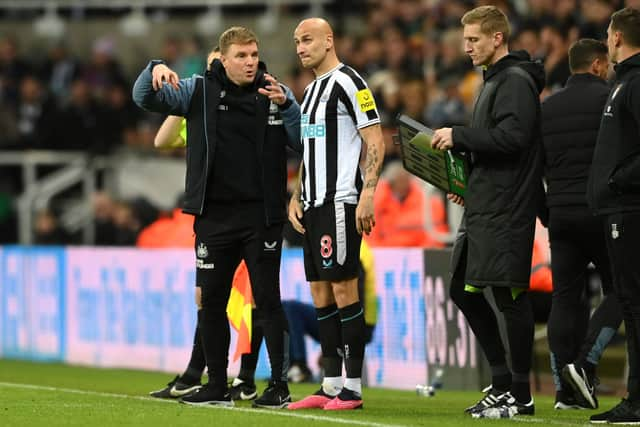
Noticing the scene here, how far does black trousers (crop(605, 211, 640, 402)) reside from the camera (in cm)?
773

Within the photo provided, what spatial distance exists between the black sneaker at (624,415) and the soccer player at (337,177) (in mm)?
1398

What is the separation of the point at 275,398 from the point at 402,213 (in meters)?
6.15

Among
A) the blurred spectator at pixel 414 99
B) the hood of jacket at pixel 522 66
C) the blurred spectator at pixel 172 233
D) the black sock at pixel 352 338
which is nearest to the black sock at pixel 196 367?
the black sock at pixel 352 338

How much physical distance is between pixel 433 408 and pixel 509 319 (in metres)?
1.12

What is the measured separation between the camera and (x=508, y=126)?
789cm

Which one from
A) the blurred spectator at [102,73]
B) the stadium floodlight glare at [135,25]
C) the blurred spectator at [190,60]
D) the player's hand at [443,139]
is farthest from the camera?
the stadium floodlight glare at [135,25]

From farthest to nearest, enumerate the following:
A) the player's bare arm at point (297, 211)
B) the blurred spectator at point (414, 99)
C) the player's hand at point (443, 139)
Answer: the blurred spectator at point (414, 99) → the player's bare arm at point (297, 211) → the player's hand at point (443, 139)

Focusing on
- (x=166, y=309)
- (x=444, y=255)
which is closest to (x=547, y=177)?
(x=444, y=255)

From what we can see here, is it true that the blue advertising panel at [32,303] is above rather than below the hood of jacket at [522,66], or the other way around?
below

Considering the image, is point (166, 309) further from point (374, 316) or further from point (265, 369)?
point (374, 316)

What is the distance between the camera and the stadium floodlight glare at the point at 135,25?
868 inches

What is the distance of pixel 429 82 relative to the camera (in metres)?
17.0

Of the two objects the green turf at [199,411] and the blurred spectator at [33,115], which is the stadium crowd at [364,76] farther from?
the green turf at [199,411]

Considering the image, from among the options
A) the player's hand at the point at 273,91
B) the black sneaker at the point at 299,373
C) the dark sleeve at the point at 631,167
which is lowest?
the black sneaker at the point at 299,373
